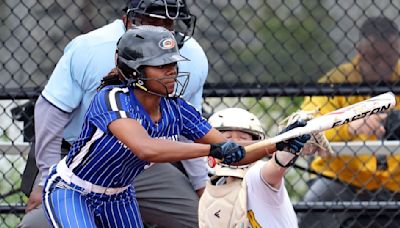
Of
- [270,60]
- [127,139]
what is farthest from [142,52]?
[270,60]

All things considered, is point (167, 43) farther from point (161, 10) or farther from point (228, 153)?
point (161, 10)

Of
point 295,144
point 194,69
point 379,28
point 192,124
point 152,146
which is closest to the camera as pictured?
point 295,144

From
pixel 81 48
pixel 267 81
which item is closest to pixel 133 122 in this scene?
pixel 81 48

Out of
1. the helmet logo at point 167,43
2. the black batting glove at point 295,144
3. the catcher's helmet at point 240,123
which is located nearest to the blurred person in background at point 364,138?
the catcher's helmet at point 240,123

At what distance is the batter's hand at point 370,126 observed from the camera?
6.64m

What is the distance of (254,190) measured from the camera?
15.8ft

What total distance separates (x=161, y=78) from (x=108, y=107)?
236 millimetres

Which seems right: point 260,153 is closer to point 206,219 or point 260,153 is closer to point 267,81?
point 206,219

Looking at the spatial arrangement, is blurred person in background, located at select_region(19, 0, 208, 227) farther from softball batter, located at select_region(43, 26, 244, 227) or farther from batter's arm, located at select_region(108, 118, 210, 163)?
batter's arm, located at select_region(108, 118, 210, 163)

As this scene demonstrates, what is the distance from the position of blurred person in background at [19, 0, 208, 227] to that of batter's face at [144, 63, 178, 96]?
743mm

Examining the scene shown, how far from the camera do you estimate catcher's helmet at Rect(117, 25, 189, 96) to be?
15.9ft

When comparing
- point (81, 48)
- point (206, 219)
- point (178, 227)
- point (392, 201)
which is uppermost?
point (81, 48)

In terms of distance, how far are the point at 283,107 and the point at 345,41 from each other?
0.53 m

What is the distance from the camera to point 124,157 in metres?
4.94
